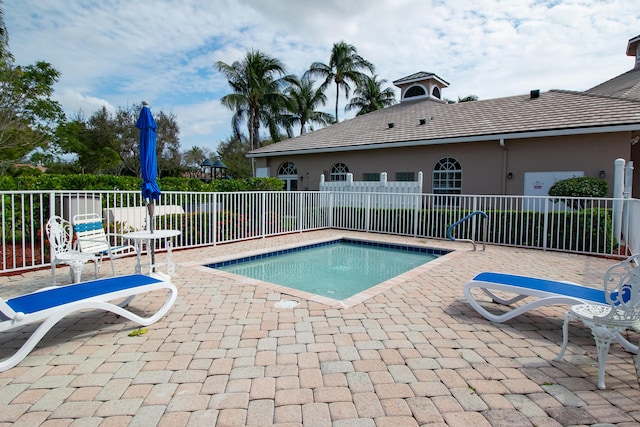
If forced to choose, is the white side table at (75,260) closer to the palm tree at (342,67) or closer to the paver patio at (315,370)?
the paver patio at (315,370)

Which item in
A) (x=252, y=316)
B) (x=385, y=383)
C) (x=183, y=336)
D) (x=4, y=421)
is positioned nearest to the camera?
(x=4, y=421)

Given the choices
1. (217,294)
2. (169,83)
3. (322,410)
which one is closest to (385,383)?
(322,410)

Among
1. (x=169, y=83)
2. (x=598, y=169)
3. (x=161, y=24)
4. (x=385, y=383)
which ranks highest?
(x=169, y=83)

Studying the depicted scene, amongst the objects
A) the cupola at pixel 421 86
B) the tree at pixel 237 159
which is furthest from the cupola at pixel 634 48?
the tree at pixel 237 159

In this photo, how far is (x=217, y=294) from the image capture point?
15.4 feet

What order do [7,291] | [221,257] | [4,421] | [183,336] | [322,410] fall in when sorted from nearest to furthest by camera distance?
[4,421] < [322,410] < [183,336] < [7,291] < [221,257]

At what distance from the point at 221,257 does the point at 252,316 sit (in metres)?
3.64

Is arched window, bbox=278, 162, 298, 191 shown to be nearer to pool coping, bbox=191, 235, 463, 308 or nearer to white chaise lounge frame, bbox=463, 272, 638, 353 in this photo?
pool coping, bbox=191, 235, 463, 308

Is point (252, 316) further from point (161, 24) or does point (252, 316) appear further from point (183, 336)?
point (161, 24)

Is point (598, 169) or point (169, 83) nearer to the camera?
point (598, 169)

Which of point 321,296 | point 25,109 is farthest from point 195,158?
point 321,296

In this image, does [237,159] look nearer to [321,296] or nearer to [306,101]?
[306,101]

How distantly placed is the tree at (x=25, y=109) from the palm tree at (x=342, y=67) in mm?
19174

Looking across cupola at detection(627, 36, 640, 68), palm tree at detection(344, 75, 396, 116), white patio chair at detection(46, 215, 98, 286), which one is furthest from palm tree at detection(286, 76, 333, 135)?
white patio chair at detection(46, 215, 98, 286)
